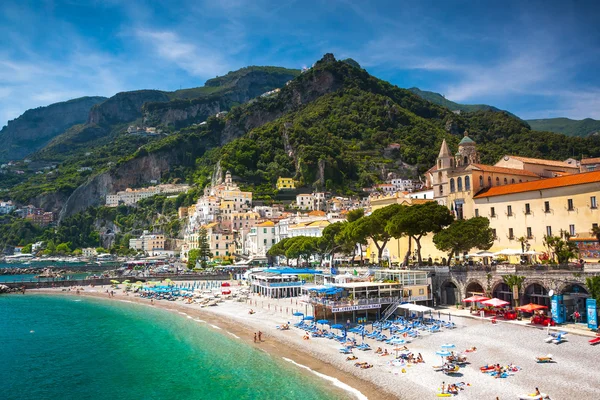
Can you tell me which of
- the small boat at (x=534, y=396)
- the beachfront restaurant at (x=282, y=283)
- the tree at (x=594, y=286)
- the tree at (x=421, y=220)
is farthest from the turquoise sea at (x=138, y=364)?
the tree at (x=421, y=220)

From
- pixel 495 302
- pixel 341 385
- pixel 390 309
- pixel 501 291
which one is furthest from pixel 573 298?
pixel 341 385

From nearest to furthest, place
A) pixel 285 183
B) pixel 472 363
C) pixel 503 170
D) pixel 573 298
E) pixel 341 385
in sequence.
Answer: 1. pixel 341 385
2. pixel 472 363
3. pixel 573 298
4. pixel 503 170
5. pixel 285 183

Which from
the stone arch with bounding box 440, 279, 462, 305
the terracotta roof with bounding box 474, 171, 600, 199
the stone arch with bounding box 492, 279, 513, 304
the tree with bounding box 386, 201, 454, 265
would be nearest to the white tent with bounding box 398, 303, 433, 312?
the stone arch with bounding box 492, 279, 513, 304

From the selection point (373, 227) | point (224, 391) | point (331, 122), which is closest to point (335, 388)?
point (224, 391)

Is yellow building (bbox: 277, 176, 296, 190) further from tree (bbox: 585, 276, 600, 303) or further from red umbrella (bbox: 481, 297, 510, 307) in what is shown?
tree (bbox: 585, 276, 600, 303)

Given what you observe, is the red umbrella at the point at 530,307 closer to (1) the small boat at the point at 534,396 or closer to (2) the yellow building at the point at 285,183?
(1) the small boat at the point at 534,396

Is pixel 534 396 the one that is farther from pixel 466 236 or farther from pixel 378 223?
pixel 378 223
